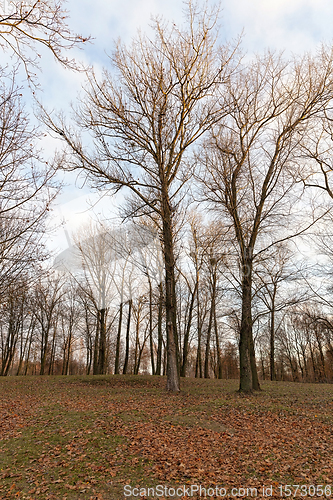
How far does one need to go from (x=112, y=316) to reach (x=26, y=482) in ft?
77.0

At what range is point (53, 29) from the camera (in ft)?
13.9

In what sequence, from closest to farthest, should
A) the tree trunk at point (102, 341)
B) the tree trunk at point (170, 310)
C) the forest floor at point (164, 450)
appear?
the forest floor at point (164, 450)
the tree trunk at point (170, 310)
the tree trunk at point (102, 341)

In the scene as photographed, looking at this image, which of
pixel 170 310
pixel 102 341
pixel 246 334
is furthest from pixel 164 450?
pixel 102 341

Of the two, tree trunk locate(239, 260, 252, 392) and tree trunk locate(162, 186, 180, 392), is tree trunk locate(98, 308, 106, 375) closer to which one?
tree trunk locate(162, 186, 180, 392)

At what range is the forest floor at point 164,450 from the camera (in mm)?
4562

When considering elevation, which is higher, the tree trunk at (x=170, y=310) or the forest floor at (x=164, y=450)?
the tree trunk at (x=170, y=310)

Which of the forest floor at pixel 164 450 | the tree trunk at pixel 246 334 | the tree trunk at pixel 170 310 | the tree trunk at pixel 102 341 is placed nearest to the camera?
the forest floor at pixel 164 450

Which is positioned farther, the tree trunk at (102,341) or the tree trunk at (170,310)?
the tree trunk at (102,341)

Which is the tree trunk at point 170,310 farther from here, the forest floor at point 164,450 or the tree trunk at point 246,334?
the tree trunk at point 246,334

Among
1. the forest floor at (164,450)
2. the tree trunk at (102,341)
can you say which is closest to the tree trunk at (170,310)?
the forest floor at (164,450)

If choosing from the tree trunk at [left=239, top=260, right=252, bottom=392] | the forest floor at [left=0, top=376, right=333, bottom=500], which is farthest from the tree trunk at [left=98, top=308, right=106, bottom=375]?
the forest floor at [left=0, top=376, right=333, bottom=500]

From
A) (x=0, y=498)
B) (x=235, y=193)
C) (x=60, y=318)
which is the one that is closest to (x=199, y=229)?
(x=235, y=193)

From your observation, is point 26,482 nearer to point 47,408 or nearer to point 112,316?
point 47,408

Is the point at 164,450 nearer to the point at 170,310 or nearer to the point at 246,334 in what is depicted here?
the point at 170,310
